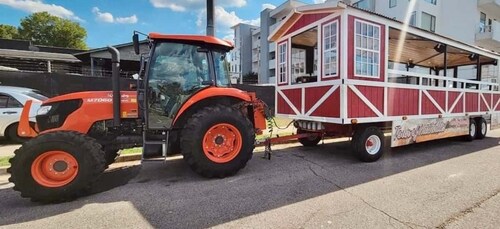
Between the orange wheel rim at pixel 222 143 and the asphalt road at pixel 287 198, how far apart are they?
461 millimetres

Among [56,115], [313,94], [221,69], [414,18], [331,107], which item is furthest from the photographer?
[414,18]

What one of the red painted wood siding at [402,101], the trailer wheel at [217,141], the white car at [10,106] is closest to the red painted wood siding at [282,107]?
the red painted wood siding at [402,101]

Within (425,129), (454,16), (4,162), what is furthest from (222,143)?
(454,16)

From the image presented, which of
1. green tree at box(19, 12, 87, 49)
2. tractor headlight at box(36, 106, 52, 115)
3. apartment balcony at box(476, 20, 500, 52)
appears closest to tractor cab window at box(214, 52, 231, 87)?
tractor headlight at box(36, 106, 52, 115)

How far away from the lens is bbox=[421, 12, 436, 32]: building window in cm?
2362

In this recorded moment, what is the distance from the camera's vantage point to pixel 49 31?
48781mm

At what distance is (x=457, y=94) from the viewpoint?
9016mm

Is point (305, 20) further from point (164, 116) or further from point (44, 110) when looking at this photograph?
point (44, 110)

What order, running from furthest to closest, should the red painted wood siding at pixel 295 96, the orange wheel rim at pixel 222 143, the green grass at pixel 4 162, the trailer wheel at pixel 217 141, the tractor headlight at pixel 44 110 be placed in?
the red painted wood siding at pixel 295 96 < the green grass at pixel 4 162 < the orange wheel rim at pixel 222 143 < the trailer wheel at pixel 217 141 < the tractor headlight at pixel 44 110

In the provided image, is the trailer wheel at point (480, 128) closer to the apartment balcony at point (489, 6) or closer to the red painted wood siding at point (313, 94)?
the red painted wood siding at point (313, 94)

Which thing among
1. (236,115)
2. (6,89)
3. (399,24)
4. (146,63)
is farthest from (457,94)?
(6,89)

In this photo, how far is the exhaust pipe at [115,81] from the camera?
15.1 ft

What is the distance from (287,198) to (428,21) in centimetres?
2592

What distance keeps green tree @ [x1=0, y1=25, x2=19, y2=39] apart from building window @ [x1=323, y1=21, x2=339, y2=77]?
56.2 meters
